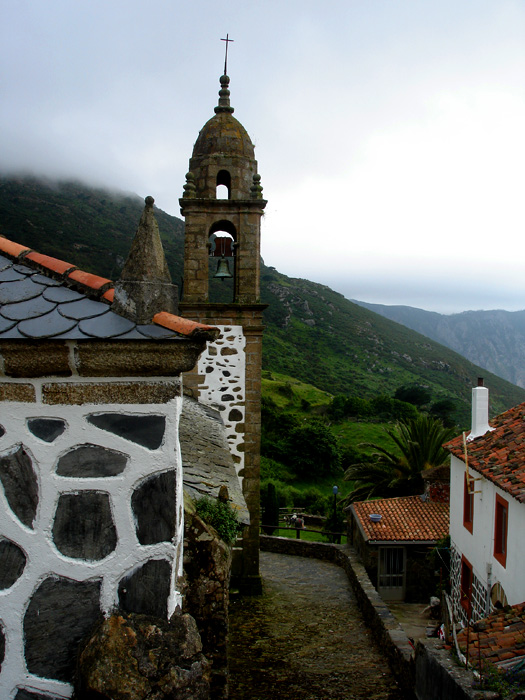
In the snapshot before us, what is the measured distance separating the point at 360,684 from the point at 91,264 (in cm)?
4201

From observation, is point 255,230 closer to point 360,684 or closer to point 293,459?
point 360,684

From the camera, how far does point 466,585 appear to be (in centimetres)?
1189

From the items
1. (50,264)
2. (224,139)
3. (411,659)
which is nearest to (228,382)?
(224,139)

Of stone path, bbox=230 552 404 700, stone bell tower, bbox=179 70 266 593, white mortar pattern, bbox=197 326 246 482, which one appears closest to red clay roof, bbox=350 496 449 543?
stone path, bbox=230 552 404 700

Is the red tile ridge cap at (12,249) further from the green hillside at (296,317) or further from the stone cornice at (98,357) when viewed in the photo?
the green hillside at (296,317)

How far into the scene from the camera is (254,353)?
1149 cm

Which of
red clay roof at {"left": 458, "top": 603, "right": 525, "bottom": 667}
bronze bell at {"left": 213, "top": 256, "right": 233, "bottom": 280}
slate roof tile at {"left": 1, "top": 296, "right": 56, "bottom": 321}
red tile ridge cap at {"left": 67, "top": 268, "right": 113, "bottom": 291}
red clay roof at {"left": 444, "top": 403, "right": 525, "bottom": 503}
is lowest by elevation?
red clay roof at {"left": 458, "top": 603, "right": 525, "bottom": 667}

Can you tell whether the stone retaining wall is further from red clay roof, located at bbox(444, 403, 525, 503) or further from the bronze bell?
the bronze bell

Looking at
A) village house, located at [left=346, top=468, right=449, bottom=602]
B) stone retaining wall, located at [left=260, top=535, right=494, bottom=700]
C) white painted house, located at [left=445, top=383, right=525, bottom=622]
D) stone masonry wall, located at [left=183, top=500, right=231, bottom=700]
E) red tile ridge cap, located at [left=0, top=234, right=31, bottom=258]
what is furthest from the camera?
village house, located at [left=346, top=468, right=449, bottom=602]

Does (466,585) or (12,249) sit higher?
(12,249)

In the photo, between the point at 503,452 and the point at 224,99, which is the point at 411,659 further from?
the point at 224,99

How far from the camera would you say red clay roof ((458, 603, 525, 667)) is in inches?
233

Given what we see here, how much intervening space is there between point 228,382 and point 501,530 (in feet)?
17.6

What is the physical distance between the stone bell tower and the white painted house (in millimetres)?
4090
